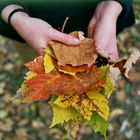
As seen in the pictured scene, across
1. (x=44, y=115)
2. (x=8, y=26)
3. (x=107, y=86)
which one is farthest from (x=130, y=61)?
(x=44, y=115)

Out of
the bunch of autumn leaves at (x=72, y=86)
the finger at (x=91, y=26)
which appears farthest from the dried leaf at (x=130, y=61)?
the finger at (x=91, y=26)

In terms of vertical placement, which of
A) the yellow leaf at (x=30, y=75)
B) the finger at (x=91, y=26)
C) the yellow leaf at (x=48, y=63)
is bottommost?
the finger at (x=91, y=26)

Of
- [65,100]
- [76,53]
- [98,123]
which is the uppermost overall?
[76,53]

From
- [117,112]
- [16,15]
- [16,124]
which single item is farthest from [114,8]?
[16,124]

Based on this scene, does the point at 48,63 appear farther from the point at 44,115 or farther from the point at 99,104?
the point at 44,115

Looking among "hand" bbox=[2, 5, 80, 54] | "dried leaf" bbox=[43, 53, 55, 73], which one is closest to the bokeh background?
"hand" bbox=[2, 5, 80, 54]

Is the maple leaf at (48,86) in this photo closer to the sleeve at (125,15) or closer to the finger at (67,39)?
the finger at (67,39)

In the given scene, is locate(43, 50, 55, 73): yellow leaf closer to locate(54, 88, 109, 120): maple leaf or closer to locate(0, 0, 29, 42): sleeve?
locate(54, 88, 109, 120): maple leaf

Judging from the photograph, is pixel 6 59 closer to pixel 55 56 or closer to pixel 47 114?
pixel 47 114
